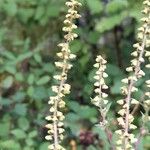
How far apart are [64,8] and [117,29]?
36 centimetres

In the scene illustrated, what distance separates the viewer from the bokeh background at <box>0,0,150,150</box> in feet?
9.33

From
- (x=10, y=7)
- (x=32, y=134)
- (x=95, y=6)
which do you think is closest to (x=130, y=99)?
(x=32, y=134)

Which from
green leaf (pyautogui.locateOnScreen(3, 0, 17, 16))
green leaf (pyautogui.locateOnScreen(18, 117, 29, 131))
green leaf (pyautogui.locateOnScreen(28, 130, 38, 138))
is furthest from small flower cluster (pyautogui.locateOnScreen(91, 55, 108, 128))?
green leaf (pyautogui.locateOnScreen(3, 0, 17, 16))

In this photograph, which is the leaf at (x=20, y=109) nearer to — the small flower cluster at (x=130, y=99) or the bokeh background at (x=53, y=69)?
the bokeh background at (x=53, y=69)

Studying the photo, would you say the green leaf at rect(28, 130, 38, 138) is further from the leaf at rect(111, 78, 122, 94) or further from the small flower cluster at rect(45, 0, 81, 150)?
the small flower cluster at rect(45, 0, 81, 150)

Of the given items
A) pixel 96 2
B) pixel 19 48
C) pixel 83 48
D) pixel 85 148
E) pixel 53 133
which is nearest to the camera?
pixel 53 133

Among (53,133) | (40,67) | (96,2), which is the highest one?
(96,2)

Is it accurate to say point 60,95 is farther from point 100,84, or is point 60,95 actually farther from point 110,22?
point 110,22

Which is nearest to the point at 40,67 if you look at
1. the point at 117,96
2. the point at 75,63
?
the point at 75,63

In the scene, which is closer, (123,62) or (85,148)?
(85,148)

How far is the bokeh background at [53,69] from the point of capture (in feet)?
9.33

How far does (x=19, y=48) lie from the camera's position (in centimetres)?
357

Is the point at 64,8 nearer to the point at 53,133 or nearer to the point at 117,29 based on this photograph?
the point at 117,29

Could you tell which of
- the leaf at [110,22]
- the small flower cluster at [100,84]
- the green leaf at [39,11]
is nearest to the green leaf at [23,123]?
the leaf at [110,22]
